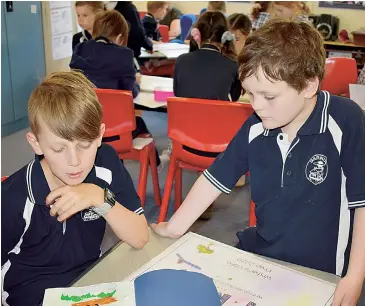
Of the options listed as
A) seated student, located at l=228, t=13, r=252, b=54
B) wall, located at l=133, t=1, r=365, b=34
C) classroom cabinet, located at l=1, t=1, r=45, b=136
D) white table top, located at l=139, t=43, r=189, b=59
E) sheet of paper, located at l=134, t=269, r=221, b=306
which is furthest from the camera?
wall, located at l=133, t=1, r=365, b=34

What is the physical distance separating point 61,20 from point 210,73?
2.45m

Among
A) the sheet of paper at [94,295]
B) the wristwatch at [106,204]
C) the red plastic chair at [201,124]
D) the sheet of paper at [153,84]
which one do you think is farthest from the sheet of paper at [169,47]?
the sheet of paper at [94,295]

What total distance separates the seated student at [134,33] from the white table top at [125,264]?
10.7 feet

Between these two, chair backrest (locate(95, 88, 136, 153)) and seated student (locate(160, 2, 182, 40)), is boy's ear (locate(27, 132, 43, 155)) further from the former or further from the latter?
seated student (locate(160, 2, 182, 40))

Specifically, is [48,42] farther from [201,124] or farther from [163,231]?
[163,231]

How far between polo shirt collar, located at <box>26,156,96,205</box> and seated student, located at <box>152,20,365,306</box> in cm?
28

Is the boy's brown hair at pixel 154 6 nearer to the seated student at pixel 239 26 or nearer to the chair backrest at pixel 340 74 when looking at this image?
the seated student at pixel 239 26

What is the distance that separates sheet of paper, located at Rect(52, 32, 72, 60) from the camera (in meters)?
4.70

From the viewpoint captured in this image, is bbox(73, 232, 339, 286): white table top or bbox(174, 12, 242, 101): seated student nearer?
bbox(73, 232, 339, 286): white table top

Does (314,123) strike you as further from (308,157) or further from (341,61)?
(341,61)

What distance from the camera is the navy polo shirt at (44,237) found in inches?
46.6

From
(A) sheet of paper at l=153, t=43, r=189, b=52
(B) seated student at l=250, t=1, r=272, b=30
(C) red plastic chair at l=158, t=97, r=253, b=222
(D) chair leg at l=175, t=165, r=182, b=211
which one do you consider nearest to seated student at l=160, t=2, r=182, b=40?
(A) sheet of paper at l=153, t=43, r=189, b=52

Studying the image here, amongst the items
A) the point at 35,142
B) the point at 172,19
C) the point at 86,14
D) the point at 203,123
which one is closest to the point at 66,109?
the point at 35,142

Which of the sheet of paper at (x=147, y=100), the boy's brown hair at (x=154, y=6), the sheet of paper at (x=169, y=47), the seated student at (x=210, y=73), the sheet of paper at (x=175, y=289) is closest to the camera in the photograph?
the sheet of paper at (x=175, y=289)
